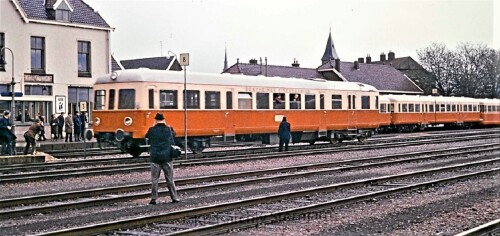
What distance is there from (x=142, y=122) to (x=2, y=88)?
614 inches

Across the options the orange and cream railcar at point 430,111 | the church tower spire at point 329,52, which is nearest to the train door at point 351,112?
the orange and cream railcar at point 430,111

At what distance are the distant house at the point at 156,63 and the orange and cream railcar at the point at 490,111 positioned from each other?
2662cm

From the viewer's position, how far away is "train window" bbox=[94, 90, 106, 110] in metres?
25.0

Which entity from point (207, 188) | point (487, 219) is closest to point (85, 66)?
point (207, 188)

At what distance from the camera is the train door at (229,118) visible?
87.1ft

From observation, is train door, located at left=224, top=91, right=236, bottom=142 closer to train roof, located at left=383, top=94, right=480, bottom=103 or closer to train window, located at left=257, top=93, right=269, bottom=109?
train window, located at left=257, top=93, right=269, bottom=109

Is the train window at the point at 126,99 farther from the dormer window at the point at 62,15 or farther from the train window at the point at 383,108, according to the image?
the train window at the point at 383,108

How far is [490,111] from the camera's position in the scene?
215 feet

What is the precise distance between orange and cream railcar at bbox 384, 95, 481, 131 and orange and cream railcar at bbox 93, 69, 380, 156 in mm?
20251

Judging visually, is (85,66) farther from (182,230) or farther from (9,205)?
(182,230)

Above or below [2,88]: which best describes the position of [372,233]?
below

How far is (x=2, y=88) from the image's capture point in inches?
1439

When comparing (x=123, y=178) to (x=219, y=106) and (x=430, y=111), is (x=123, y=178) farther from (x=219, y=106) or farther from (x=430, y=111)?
(x=430, y=111)

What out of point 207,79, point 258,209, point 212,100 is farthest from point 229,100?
point 258,209
